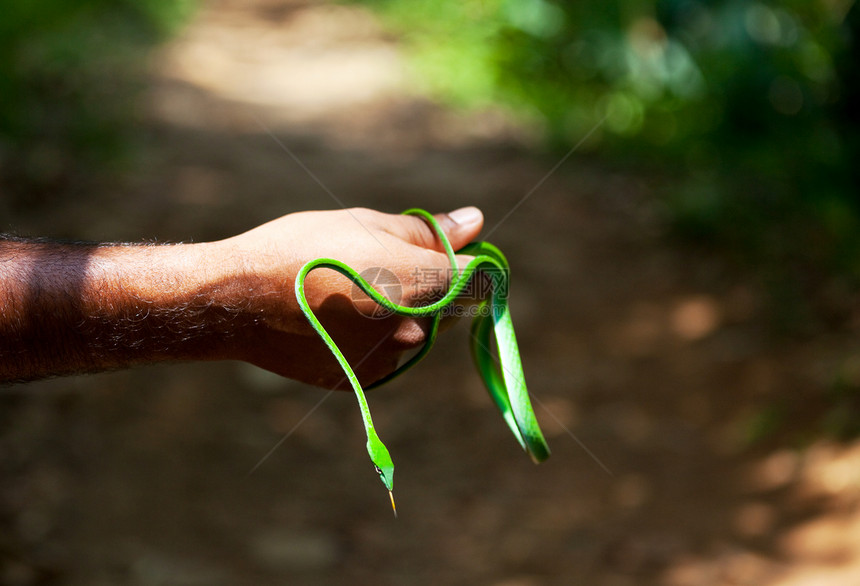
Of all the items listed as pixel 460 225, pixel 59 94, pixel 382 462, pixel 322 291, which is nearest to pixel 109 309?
pixel 322 291

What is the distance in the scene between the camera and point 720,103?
5.82 meters

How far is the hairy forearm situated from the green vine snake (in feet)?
0.79

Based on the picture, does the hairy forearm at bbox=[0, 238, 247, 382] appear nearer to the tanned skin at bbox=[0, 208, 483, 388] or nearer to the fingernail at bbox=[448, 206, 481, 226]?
the tanned skin at bbox=[0, 208, 483, 388]

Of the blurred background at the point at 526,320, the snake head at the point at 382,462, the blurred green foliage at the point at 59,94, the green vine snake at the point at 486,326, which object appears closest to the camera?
the snake head at the point at 382,462

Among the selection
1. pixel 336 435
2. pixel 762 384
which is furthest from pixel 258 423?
pixel 762 384

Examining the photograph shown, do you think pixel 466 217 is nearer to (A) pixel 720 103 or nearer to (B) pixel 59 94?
(A) pixel 720 103

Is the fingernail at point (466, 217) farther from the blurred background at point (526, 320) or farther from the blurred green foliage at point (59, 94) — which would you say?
the blurred green foliage at point (59, 94)

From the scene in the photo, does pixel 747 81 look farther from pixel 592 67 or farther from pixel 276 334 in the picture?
pixel 276 334

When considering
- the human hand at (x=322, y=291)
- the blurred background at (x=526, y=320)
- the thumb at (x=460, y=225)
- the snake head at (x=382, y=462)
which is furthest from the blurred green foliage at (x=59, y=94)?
the snake head at (x=382, y=462)

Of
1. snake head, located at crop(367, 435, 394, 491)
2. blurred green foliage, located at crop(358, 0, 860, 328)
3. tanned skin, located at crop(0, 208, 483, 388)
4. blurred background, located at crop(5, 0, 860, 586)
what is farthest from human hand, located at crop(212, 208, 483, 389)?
blurred green foliage, located at crop(358, 0, 860, 328)

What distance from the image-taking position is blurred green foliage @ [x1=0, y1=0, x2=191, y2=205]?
5273 mm

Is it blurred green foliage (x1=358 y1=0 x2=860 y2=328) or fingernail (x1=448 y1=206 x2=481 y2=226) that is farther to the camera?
blurred green foliage (x1=358 y1=0 x2=860 y2=328)

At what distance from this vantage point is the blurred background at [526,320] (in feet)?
11.2

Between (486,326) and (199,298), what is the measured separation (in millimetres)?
750
